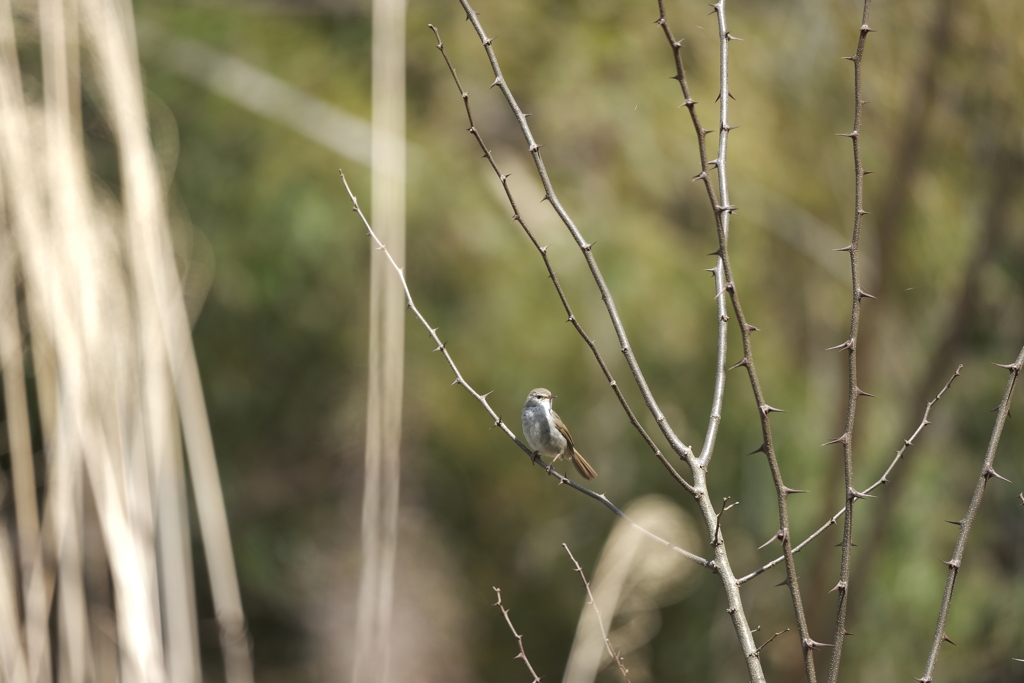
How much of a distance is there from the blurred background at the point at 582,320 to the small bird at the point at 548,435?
1.12 meters

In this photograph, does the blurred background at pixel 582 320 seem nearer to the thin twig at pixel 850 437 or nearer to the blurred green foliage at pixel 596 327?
the blurred green foliage at pixel 596 327

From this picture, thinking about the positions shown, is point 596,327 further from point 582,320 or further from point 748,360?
point 748,360

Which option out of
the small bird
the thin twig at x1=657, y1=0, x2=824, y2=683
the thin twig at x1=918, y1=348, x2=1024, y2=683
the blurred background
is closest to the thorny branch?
the thin twig at x1=657, y1=0, x2=824, y2=683

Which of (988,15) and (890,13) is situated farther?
(890,13)

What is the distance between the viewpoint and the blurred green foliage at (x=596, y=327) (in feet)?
12.5

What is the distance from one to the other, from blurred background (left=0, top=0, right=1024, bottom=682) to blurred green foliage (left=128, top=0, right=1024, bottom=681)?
15mm

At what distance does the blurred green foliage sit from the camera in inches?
151

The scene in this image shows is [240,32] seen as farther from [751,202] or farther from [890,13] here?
[890,13]

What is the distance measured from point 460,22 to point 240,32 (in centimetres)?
129

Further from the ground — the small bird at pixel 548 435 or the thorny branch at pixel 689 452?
the thorny branch at pixel 689 452

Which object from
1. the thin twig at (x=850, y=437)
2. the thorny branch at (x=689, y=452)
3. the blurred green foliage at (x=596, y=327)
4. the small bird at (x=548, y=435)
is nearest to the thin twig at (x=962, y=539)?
the thin twig at (x=850, y=437)

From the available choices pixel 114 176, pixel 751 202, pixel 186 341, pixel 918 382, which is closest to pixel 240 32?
pixel 114 176

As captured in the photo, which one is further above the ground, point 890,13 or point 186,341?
point 890,13

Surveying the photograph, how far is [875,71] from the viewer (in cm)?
426
